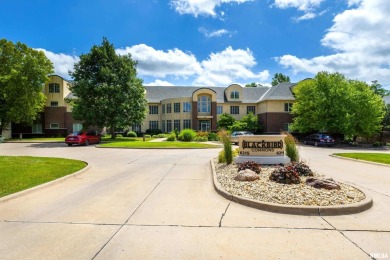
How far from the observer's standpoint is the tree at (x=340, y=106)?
32438 millimetres

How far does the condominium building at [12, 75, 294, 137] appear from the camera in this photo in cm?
4441

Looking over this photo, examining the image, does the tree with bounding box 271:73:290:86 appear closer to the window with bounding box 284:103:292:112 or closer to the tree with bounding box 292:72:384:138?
the window with bounding box 284:103:292:112

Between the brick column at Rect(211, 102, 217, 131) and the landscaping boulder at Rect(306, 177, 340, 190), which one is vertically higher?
the brick column at Rect(211, 102, 217, 131)

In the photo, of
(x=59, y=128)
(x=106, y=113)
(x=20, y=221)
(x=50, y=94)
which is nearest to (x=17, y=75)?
(x=50, y=94)

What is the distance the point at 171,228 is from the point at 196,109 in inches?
1632

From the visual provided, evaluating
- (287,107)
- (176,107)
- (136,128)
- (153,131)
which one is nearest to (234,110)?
(287,107)

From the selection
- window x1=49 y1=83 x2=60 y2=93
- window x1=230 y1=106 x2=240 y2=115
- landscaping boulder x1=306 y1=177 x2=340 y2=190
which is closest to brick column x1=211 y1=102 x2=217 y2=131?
window x1=230 y1=106 x2=240 y2=115

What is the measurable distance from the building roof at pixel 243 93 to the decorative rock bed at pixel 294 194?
125 feet

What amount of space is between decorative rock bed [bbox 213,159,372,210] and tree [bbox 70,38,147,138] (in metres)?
27.6

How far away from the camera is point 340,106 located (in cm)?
3262

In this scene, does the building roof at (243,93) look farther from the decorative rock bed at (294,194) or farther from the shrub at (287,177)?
the decorative rock bed at (294,194)

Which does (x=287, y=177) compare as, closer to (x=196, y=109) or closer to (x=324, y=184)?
(x=324, y=184)

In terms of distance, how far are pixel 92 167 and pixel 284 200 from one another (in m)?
9.76

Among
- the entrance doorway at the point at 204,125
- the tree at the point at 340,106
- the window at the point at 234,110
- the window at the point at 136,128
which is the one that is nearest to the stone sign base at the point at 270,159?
the tree at the point at 340,106
